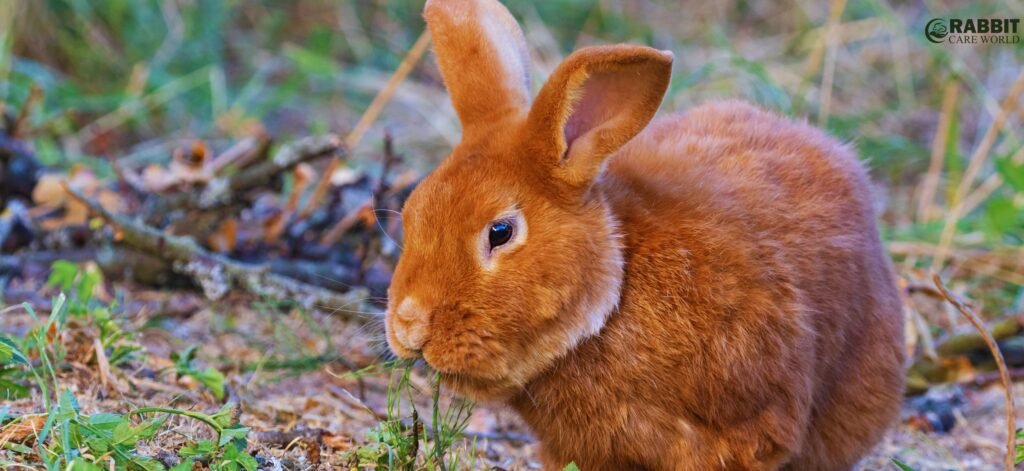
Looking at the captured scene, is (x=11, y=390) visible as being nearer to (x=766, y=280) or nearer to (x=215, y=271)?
(x=215, y=271)

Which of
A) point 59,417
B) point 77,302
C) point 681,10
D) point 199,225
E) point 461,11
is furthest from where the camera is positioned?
point 681,10

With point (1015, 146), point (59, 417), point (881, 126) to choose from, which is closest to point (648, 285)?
point (59, 417)

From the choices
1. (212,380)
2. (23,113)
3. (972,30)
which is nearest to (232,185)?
(23,113)

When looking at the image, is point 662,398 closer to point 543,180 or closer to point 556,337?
point 556,337

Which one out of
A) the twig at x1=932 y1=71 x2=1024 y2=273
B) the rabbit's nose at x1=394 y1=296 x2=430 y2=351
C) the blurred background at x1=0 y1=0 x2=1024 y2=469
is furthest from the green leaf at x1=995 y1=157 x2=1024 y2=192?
the rabbit's nose at x1=394 y1=296 x2=430 y2=351

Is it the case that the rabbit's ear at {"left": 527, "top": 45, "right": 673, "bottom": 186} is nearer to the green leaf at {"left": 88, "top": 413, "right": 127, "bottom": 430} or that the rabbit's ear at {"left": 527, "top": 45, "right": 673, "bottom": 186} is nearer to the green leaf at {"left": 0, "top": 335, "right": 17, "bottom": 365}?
the green leaf at {"left": 88, "top": 413, "right": 127, "bottom": 430}

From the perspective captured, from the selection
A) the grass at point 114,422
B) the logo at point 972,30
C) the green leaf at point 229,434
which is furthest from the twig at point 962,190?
the green leaf at point 229,434
